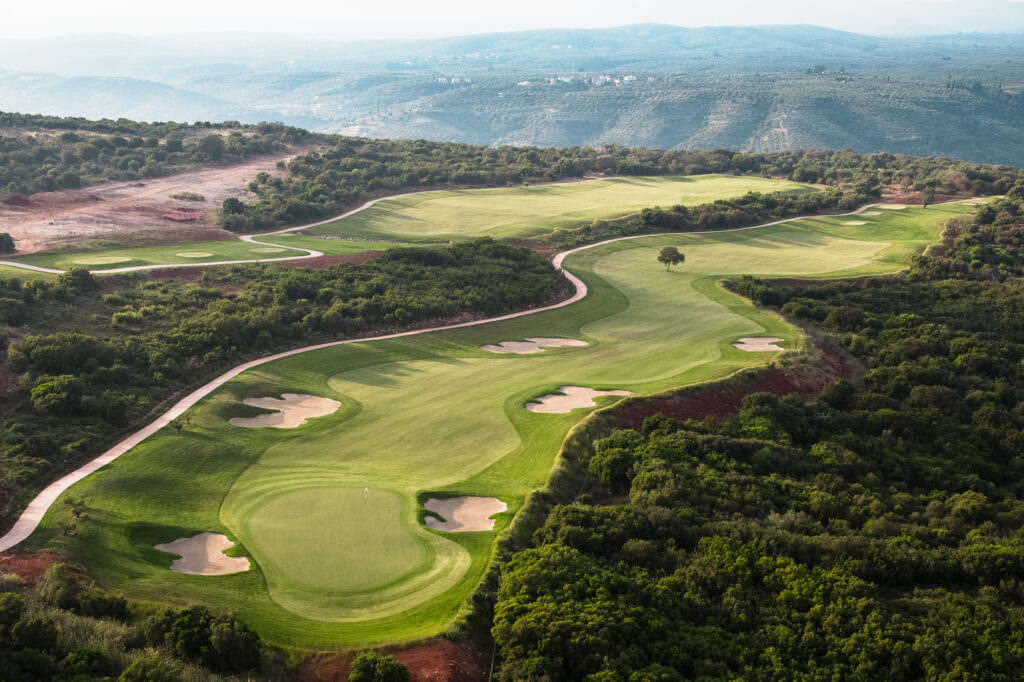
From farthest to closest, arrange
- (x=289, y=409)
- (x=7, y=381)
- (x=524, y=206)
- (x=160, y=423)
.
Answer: (x=524, y=206) → (x=289, y=409) → (x=7, y=381) → (x=160, y=423)

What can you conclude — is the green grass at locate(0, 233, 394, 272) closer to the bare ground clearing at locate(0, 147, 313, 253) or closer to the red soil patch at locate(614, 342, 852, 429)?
the bare ground clearing at locate(0, 147, 313, 253)

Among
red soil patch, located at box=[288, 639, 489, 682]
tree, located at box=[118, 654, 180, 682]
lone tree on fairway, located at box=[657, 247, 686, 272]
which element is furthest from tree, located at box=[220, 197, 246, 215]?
tree, located at box=[118, 654, 180, 682]

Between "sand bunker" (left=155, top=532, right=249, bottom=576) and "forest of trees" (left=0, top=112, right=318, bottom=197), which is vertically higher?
"forest of trees" (left=0, top=112, right=318, bottom=197)

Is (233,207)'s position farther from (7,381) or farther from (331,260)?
(7,381)

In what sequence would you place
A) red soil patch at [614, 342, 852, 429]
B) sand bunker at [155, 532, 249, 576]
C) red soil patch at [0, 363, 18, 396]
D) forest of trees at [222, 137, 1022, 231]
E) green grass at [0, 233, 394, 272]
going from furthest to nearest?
forest of trees at [222, 137, 1022, 231]
green grass at [0, 233, 394, 272]
red soil patch at [614, 342, 852, 429]
red soil patch at [0, 363, 18, 396]
sand bunker at [155, 532, 249, 576]

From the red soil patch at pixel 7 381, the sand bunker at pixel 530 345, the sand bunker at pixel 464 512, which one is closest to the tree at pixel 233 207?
the sand bunker at pixel 530 345

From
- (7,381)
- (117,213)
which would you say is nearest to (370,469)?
(7,381)
